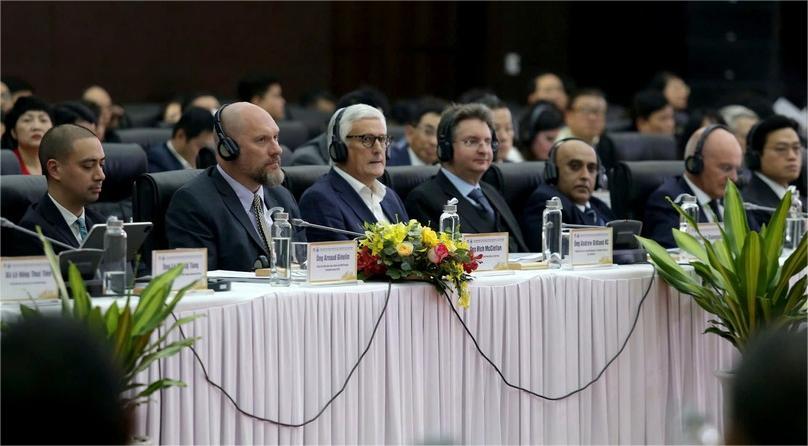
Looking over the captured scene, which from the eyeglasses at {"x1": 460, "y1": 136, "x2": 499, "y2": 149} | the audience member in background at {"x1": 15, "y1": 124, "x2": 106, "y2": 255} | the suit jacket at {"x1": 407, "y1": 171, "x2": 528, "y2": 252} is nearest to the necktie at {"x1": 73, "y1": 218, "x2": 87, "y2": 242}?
the audience member in background at {"x1": 15, "y1": 124, "x2": 106, "y2": 255}

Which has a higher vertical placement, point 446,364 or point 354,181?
point 354,181

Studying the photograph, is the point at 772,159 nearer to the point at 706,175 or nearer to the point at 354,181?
the point at 706,175

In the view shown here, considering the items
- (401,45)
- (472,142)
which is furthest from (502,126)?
(401,45)

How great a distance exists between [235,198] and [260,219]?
0.10 meters

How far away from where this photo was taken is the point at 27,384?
1.50 meters

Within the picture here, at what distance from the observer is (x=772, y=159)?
5.62 metres

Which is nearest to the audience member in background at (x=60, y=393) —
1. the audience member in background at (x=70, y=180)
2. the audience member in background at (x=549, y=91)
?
the audience member in background at (x=70, y=180)

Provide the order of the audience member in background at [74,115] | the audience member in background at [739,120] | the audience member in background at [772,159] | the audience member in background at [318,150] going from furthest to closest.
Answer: the audience member in background at [739,120]
the audience member in background at [74,115]
the audience member in background at [318,150]
the audience member in background at [772,159]

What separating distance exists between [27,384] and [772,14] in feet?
36.6

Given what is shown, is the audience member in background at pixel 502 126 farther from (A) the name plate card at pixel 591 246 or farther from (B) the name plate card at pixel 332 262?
(B) the name plate card at pixel 332 262

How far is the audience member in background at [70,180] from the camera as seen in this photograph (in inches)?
145

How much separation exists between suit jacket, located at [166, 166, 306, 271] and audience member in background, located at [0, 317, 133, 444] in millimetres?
2264

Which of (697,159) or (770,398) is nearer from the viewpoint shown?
(770,398)

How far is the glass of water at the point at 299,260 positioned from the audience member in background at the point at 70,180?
0.65 m
